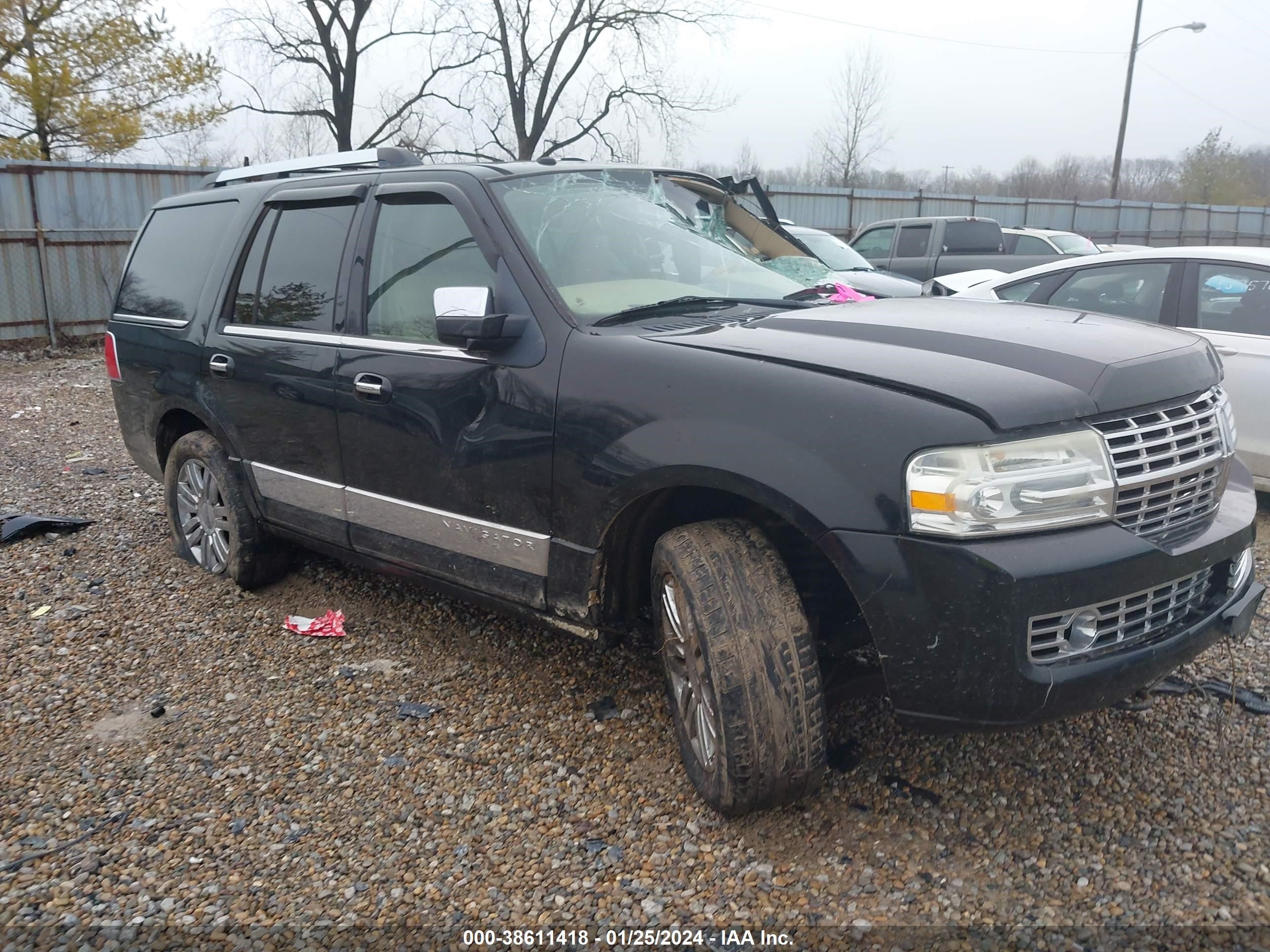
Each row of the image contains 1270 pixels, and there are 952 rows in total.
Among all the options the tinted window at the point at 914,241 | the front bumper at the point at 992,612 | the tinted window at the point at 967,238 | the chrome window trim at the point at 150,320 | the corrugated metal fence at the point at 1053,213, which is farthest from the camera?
the corrugated metal fence at the point at 1053,213

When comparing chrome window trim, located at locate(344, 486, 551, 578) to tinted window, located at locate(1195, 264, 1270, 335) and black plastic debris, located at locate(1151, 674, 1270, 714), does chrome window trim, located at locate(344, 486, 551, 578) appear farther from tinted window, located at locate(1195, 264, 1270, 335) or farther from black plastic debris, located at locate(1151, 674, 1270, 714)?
tinted window, located at locate(1195, 264, 1270, 335)

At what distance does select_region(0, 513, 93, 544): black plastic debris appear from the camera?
18.1 ft

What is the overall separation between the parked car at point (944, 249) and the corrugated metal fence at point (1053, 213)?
7483 millimetres

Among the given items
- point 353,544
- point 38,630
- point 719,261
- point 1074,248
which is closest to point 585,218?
point 719,261

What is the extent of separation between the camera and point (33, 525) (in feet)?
18.4

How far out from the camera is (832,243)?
11492mm

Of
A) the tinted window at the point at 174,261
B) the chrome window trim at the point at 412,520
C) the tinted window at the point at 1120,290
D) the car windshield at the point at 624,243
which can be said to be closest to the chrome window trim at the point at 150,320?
the tinted window at the point at 174,261

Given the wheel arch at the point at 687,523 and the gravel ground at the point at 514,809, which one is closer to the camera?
the gravel ground at the point at 514,809

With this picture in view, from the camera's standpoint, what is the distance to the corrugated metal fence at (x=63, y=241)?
13.9 m

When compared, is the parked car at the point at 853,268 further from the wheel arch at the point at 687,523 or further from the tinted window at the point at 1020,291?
the wheel arch at the point at 687,523

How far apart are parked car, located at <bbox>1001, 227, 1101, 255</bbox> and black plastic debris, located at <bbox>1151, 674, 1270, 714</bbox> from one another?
40.3 ft

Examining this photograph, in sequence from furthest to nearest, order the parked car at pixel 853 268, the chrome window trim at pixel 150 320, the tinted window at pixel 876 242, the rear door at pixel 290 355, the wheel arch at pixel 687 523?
the tinted window at pixel 876 242
the parked car at pixel 853 268
the chrome window trim at pixel 150 320
the rear door at pixel 290 355
the wheel arch at pixel 687 523

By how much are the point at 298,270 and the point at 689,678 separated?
2449 mm

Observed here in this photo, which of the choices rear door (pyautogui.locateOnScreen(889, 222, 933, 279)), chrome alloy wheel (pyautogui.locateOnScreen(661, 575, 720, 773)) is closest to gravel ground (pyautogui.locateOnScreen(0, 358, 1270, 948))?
chrome alloy wheel (pyautogui.locateOnScreen(661, 575, 720, 773))
